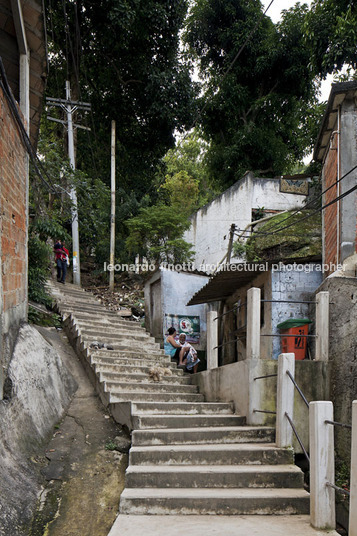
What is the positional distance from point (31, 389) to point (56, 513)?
5.31ft

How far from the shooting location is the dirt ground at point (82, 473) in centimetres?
385

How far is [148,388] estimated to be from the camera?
21.7 ft

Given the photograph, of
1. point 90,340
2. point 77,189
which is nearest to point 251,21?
point 77,189

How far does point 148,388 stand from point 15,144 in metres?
4.15

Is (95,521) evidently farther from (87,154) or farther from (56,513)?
(87,154)

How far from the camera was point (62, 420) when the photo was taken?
5812 millimetres

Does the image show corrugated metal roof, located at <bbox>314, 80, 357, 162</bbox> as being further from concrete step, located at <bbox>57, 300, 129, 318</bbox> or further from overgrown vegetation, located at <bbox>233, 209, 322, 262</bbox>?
concrete step, located at <bbox>57, 300, 129, 318</bbox>

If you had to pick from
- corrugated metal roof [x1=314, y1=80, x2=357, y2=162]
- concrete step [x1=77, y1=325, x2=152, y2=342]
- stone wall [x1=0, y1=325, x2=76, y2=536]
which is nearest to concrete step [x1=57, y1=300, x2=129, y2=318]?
concrete step [x1=77, y1=325, x2=152, y2=342]

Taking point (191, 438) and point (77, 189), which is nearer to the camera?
point (191, 438)

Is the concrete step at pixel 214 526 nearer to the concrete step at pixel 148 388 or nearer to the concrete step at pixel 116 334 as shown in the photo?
the concrete step at pixel 148 388

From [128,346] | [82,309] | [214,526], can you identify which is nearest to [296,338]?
[128,346]

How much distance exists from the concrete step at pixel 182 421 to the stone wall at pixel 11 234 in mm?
1784

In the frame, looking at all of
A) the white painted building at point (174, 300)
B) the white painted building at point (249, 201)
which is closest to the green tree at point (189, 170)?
the white painted building at point (249, 201)

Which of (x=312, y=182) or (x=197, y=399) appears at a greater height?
(x=312, y=182)
